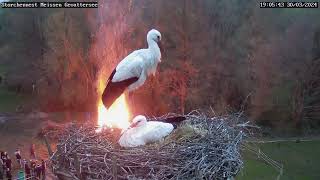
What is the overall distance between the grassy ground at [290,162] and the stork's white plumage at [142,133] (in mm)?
5509

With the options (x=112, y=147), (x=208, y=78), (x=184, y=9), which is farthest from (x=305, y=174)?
(x=112, y=147)

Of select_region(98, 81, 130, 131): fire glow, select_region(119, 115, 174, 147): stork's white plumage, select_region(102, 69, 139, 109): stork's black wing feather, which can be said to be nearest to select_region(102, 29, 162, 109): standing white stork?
select_region(102, 69, 139, 109): stork's black wing feather

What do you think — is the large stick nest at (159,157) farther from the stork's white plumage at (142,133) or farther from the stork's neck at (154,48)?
the stork's neck at (154,48)

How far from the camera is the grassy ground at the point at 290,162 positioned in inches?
405

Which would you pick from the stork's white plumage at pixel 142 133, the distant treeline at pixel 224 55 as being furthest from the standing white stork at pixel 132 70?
the distant treeline at pixel 224 55

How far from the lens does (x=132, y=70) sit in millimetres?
4617

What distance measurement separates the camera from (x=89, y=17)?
577 inches

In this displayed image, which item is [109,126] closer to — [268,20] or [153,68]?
[153,68]

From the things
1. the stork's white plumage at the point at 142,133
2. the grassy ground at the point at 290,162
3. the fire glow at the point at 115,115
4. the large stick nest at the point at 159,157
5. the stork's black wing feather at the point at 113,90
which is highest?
the stork's black wing feather at the point at 113,90

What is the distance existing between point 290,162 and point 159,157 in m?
8.19

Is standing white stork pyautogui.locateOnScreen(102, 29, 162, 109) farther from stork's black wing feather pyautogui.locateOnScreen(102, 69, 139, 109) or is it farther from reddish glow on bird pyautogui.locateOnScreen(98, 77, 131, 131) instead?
reddish glow on bird pyautogui.locateOnScreen(98, 77, 131, 131)

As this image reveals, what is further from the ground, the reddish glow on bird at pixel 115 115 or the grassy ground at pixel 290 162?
the reddish glow on bird at pixel 115 115

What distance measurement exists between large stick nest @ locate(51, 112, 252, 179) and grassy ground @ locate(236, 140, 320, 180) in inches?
217

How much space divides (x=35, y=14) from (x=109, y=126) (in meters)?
13.9
